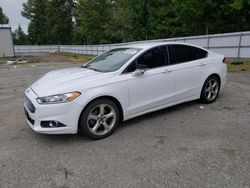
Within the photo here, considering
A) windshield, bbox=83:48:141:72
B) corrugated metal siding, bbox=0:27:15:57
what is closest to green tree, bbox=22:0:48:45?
corrugated metal siding, bbox=0:27:15:57

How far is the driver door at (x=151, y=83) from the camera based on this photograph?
395cm

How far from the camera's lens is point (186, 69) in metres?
4.67

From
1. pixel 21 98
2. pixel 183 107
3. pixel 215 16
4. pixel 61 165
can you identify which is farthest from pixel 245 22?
pixel 61 165

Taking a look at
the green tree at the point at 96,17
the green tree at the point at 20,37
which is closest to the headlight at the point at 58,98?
the green tree at the point at 96,17

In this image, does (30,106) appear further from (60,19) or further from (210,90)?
(60,19)

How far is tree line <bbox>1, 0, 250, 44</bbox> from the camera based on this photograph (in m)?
24.4

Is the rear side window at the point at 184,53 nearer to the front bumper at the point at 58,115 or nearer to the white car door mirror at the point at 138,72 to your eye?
the white car door mirror at the point at 138,72

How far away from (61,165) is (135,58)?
2242 millimetres

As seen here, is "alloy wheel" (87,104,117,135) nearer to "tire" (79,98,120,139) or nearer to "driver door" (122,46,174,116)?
"tire" (79,98,120,139)

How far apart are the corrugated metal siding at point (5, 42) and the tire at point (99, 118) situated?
27308mm

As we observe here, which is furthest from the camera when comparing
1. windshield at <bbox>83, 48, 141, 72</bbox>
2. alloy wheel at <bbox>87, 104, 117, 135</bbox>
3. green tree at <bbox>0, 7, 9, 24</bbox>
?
green tree at <bbox>0, 7, 9, 24</bbox>

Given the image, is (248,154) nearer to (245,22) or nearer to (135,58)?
(135,58)

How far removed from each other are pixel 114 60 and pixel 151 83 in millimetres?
901

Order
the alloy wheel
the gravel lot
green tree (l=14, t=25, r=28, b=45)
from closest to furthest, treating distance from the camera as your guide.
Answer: the gravel lot
the alloy wheel
green tree (l=14, t=25, r=28, b=45)
